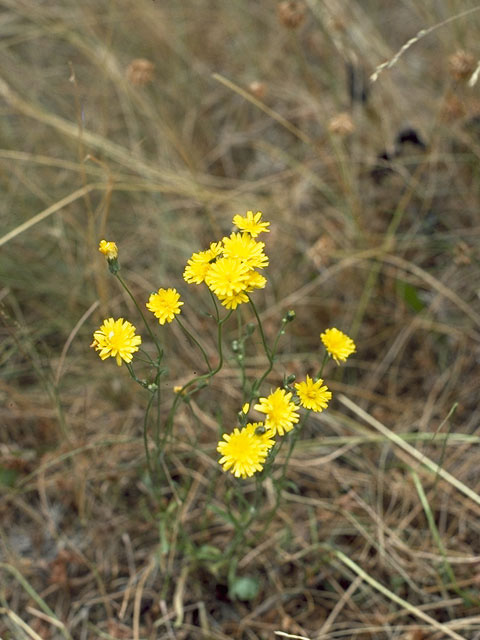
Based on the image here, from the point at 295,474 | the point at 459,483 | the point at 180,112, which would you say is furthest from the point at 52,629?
the point at 180,112

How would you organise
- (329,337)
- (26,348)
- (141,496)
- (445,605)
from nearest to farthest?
(329,337) < (445,605) < (141,496) < (26,348)

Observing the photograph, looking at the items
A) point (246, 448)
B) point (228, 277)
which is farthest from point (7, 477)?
point (228, 277)

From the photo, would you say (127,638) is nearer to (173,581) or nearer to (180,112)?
(173,581)

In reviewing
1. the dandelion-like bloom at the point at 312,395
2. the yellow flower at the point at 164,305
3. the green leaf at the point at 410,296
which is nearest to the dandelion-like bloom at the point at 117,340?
the yellow flower at the point at 164,305

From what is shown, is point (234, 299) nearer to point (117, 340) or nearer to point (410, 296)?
point (117, 340)

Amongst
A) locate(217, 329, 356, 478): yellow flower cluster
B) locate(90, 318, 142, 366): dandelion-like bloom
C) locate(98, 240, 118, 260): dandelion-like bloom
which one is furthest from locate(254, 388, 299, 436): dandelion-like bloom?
locate(98, 240, 118, 260): dandelion-like bloom

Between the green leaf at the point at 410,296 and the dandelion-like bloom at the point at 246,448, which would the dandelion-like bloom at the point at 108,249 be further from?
the green leaf at the point at 410,296

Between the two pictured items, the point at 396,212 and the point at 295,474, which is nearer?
the point at 295,474
